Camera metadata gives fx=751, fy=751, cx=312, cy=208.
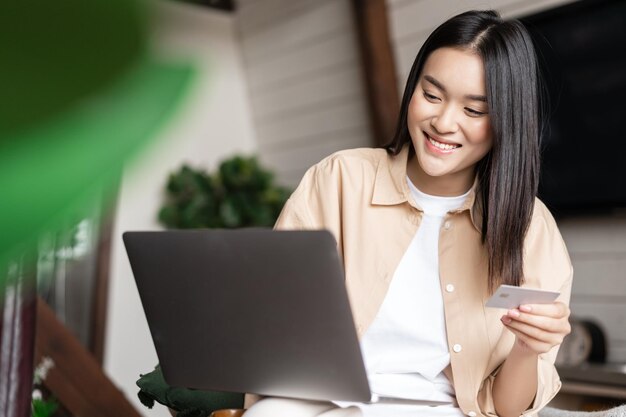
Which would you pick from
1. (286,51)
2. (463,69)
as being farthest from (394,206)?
(286,51)

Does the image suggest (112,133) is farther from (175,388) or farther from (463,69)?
(175,388)

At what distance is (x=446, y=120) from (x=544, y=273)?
0.27 meters

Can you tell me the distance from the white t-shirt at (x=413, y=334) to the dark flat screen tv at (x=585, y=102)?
4.26 ft

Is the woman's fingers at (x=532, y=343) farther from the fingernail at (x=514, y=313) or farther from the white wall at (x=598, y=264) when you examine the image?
the white wall at (x=598, y=264)

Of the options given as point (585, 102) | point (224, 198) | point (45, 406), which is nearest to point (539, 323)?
point (45, 406)

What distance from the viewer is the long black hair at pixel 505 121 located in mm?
1002

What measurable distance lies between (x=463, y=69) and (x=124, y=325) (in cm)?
249

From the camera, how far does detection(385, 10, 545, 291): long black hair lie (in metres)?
1.00

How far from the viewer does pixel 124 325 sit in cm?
317

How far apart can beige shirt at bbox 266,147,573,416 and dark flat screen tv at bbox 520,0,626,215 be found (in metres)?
1.27

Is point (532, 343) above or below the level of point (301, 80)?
below

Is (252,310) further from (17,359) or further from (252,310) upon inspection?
(17,359)

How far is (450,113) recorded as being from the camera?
101cm

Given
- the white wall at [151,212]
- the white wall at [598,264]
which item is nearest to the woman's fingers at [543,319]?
the white wall at [151,212]
